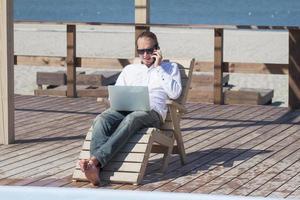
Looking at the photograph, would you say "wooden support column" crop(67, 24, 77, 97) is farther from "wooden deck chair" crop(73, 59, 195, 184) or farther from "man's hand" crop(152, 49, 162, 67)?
"wooden deck chair" crop(73, 59, 195, 184)

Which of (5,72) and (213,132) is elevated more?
(5,72)

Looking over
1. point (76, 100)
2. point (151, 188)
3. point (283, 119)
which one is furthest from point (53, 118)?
point (151, 188)

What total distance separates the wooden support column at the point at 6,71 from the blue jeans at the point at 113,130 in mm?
1534

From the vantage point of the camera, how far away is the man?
6.88m

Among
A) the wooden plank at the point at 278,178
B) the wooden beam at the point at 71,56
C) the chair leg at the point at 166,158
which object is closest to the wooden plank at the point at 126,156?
the chair leg at the point at 166,158

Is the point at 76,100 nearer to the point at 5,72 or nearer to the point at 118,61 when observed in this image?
the point at 118,61

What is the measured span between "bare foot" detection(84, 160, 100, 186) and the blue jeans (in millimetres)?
80

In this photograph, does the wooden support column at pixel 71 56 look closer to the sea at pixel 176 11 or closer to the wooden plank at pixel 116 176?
the wooden plank at pixel 116 176

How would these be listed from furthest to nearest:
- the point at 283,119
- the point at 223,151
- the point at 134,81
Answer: the point at 283,119, the point at 223,151, the point at 134,81

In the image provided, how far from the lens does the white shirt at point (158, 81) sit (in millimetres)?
7297

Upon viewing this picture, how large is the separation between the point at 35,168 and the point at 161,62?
1253mm

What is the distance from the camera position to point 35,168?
741 centimetres

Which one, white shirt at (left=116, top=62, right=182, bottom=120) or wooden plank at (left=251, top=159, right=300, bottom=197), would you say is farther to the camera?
white shirt at (left=116, top=62, right=182, bottom=120)

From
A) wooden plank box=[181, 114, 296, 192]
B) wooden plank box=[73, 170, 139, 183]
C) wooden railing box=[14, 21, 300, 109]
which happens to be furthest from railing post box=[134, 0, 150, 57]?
wooden plank box=[73, 170, 139, 183]
